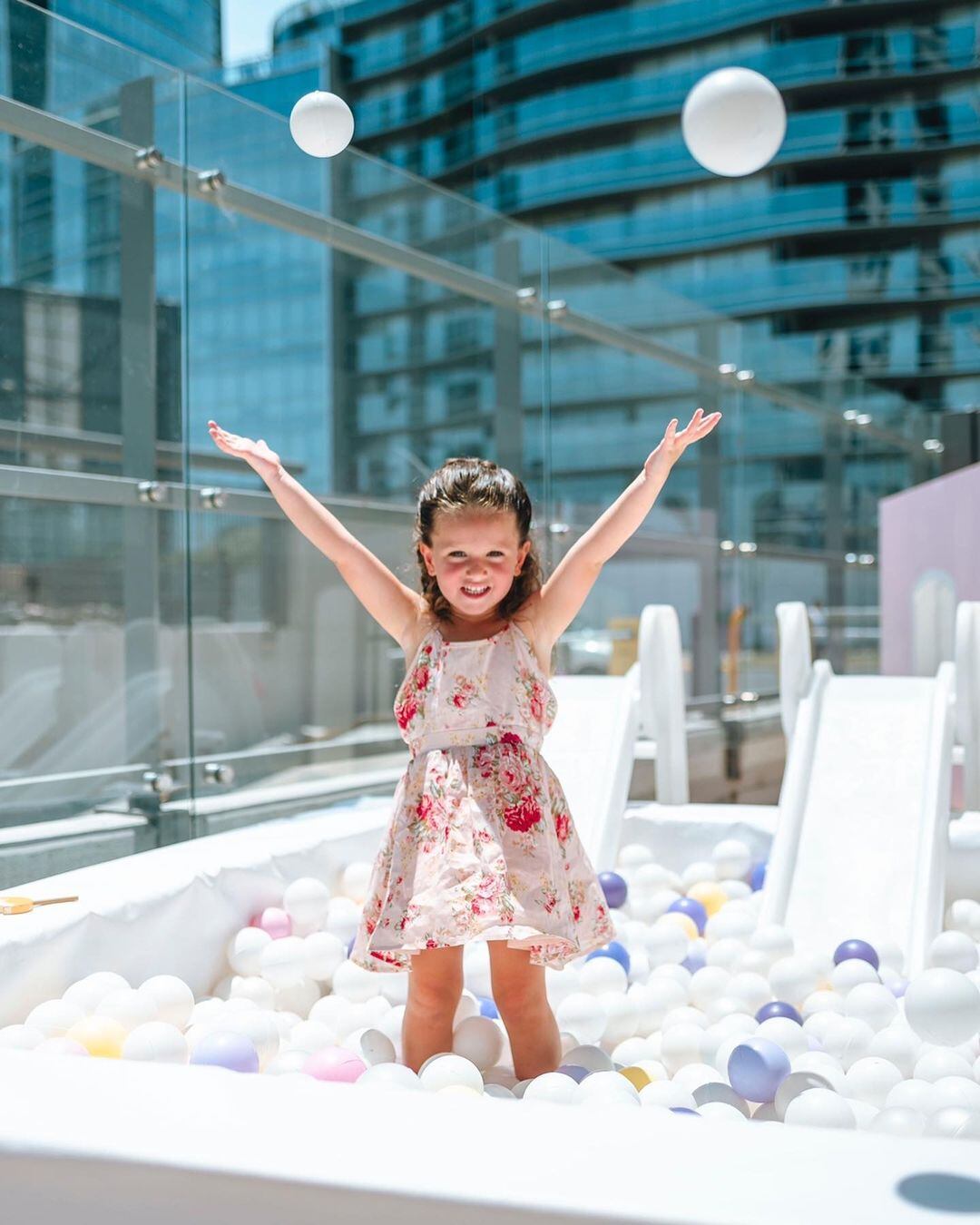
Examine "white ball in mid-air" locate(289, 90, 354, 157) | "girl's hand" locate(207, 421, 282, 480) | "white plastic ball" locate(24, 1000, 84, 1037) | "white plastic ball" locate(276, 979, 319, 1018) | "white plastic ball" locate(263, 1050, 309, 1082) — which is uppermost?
"white ball in mid-air" locate(289, 90, 354, 157)

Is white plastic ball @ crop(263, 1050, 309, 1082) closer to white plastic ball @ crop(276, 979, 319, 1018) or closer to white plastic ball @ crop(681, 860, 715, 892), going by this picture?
white plastic ball @ crop(276, 979, 319, 1018)

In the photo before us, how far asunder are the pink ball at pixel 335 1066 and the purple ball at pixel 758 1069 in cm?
53

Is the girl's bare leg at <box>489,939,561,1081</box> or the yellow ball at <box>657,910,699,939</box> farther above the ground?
the girl's bare leg at <box>489,939,561,1081</box>

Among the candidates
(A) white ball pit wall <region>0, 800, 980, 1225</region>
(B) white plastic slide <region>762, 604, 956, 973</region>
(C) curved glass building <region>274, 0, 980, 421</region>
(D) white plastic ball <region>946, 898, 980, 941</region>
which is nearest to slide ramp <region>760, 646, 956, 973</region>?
(B) white plastic slide <region>762, 604, 956, 973</region>

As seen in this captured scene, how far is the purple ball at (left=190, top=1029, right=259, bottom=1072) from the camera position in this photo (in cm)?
175

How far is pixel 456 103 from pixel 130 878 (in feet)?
103

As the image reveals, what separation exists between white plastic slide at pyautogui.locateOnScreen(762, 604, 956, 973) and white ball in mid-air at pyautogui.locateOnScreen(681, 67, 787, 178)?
1.31 m

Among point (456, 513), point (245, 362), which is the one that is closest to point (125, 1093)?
point (456, 513)

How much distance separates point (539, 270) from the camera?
4645 millimetres

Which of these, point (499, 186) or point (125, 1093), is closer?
point (125, 1093)

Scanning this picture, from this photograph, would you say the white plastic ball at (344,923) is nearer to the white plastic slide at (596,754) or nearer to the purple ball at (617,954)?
the purple ball at (617,954)

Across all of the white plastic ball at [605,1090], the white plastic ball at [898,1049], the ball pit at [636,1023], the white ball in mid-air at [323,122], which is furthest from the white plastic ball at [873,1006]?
the white ball in mid-air at [323,122]

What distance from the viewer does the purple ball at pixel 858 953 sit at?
236 centimetres

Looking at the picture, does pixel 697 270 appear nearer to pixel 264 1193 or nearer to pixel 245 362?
pixel 245 362
